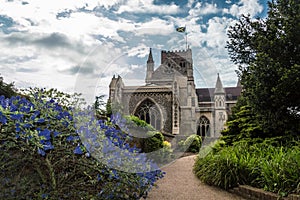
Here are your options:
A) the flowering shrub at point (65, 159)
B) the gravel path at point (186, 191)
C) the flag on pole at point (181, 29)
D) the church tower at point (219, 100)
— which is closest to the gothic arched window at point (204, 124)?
the church tower at point (219, 100)

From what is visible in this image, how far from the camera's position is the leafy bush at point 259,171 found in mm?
3926

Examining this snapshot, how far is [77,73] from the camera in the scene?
3.43 meters

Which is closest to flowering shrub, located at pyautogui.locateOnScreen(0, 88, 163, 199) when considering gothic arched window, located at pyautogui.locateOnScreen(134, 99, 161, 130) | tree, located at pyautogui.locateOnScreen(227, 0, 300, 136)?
tree, located at pyautogui.locateOnScreen(227, 0, 300, 136)

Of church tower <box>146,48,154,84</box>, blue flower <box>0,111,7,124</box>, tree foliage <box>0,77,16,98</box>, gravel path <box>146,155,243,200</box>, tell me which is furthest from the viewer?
tree foliage <box>0,77,16,98</box>

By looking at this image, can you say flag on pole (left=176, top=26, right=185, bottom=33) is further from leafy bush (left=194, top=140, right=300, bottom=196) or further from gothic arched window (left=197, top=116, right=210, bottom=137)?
gothic arched window (left=197, top=116, right=210, bottom=137)

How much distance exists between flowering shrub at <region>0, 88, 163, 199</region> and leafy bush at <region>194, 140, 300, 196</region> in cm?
245

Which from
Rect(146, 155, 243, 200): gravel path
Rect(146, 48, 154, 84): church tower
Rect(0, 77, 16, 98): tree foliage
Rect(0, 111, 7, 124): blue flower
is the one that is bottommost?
Rect(146, 155, 243, 200): gravel path

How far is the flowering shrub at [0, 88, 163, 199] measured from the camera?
2.36 m

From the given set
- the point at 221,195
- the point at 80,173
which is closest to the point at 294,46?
the point at 221,195

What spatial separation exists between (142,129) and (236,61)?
4.68m

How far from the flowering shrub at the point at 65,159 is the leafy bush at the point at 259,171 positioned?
245 centimetres

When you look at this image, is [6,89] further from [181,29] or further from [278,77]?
[278,77]

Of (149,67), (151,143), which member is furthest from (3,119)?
(151,143)

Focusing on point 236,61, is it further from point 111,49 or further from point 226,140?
point 111,49
